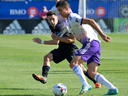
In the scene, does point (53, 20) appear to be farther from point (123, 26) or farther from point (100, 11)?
point (100, 11)

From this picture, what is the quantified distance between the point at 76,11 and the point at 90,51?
2330 cm

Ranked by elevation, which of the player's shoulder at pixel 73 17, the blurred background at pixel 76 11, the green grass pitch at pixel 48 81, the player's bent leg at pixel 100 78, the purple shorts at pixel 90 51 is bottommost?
the blurred background at pixel 76 11

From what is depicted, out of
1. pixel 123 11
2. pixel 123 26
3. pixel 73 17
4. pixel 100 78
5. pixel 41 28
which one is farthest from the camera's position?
pixel 123 11

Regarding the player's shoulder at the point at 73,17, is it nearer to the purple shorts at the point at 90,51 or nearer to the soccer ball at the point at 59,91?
the purple shorts at the point at 90,51

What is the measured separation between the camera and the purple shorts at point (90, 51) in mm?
6090

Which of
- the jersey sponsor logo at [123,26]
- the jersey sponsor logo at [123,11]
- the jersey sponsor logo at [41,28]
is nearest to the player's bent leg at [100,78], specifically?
the jersey sponsor logo at [41,28]

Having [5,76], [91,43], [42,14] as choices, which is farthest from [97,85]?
[42,14]

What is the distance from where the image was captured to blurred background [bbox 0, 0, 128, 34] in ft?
90.0

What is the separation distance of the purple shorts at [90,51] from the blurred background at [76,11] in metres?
21.2

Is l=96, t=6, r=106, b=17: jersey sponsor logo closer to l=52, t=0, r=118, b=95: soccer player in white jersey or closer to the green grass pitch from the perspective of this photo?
the green grass pitch

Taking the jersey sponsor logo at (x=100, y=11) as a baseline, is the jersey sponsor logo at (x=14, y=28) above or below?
below

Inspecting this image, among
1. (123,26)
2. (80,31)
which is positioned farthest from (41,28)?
(80,31)

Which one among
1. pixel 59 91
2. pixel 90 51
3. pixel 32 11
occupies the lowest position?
pixel 32 11

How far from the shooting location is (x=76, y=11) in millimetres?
29172
